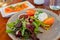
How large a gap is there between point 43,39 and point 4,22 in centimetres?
26

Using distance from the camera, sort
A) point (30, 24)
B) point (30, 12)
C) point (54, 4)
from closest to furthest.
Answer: point (30, 24)
point (30, 12)
point (54, 4)

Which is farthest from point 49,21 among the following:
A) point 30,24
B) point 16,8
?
point 16,8

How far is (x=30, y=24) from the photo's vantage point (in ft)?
2.47

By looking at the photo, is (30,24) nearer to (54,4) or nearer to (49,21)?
(49,21)

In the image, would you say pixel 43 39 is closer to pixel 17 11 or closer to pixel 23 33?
pixel 23 33

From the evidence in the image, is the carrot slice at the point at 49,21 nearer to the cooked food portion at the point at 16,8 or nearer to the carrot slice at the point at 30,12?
the carrot slice at the point at 30,12

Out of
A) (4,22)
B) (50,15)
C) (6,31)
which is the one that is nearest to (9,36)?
(6,31)

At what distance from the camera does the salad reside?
736 millimetres

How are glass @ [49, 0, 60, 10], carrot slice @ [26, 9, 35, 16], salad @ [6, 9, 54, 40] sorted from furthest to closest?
glass @ [49, 0, 60, 10] < carrot slice @ [26, 9, 35, 16] < salad @ [6, 9, 54, 40]

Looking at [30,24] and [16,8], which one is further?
[16,8]

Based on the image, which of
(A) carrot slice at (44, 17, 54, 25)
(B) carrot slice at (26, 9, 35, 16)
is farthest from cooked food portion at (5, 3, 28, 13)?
(A) carrot slice at (44, 17, 54, 25)

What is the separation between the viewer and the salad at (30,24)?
2.41 feet

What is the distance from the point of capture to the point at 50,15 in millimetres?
883

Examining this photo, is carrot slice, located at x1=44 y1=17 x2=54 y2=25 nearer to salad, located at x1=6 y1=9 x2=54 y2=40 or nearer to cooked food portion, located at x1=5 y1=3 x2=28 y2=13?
salad, located at x1=6 y1=9 x2=54 y2=40
